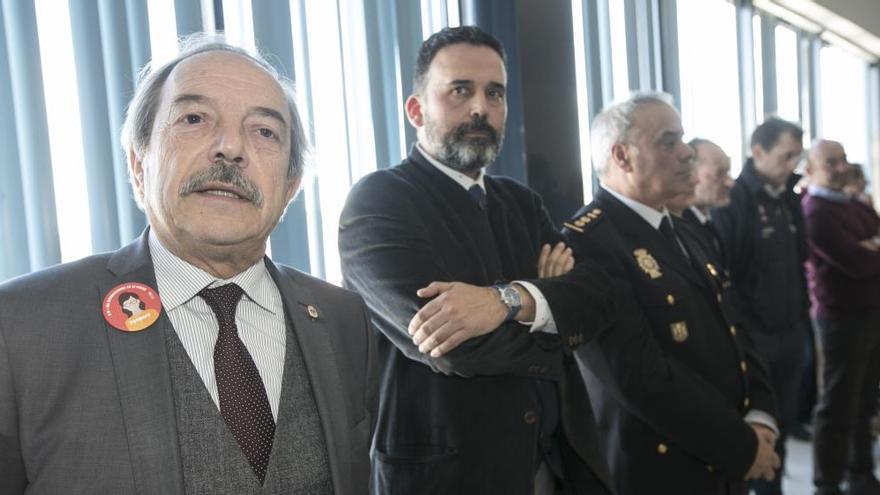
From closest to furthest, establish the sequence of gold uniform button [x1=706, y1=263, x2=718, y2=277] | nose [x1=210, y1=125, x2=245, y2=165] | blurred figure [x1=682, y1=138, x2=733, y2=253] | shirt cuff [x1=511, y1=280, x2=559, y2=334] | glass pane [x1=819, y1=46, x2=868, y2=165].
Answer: nose [x1=210, y1=125, x2=245, y2=165] < shirt cuff [x1=511, y1=280, x2=559, y2=334] < gold uniform button [x1=706, y1=263, x2=718, y2=277] < blurred figure [x1=682, y1=138, x2=733, y2=253] < glass pane [x1=819, y1=46, x2=868, y2=165]

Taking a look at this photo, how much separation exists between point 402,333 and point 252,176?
0.59 m

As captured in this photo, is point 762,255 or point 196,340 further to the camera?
point 762,255

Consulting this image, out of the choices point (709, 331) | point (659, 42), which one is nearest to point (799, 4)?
point (659, 42)

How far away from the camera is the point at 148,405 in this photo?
103cm

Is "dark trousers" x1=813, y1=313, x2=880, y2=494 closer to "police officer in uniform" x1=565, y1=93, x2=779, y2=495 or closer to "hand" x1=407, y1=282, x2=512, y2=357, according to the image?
"police officer in uniform" x1=565, y1=93, x2=779, y2=495

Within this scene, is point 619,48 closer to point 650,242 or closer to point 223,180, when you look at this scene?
point 650,242

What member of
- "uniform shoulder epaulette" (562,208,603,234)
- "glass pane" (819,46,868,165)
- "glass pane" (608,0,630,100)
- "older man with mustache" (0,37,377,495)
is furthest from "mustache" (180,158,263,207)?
"glass pane" (819,46,868,165)

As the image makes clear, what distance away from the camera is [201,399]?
110 cm

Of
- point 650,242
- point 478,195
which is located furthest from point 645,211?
point 478,195

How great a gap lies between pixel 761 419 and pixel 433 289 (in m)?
1.27

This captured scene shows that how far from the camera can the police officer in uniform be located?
202cm

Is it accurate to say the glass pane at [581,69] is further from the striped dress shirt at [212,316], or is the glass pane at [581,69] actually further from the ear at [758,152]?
the striped dress shirt at [212,316]

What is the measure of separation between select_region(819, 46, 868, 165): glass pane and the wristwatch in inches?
245

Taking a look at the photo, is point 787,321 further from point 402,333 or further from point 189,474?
point 189,474
